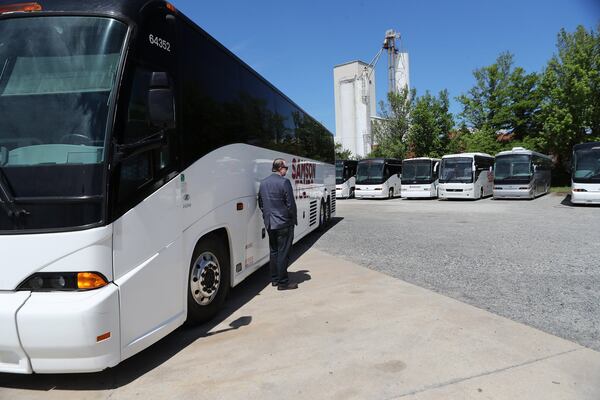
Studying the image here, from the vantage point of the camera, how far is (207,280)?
496cm

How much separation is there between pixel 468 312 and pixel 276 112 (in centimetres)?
484

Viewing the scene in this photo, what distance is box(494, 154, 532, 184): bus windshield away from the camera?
2452 cm

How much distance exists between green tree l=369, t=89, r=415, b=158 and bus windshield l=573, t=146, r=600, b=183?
80.8ft

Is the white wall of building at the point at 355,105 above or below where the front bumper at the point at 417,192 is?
above

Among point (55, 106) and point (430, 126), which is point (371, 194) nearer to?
point (430, 126)

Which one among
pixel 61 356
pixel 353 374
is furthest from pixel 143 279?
pixel 353 374

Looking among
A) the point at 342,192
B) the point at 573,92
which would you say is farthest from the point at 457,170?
the point at 573,92

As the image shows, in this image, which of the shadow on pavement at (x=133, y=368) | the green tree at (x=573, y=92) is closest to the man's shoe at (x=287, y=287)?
the shadow on pavement at (x=133, y=368)

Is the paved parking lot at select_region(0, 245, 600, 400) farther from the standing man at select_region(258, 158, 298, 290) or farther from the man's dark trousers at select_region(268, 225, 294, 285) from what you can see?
the standing man at select_region(258, 158, 298, 290)

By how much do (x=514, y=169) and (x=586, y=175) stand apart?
5.47 m

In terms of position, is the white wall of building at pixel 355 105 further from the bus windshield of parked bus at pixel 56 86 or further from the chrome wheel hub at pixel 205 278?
the bus windshield of parked bus at pixel 56 86

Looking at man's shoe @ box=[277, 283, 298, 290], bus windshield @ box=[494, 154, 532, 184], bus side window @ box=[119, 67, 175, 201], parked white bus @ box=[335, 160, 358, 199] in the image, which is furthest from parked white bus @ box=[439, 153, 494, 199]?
→ bus side window @ box=[119, 67, 175, 201]

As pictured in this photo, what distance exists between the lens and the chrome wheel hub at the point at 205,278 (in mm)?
4734

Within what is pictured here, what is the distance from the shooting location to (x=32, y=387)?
3.58 meters
